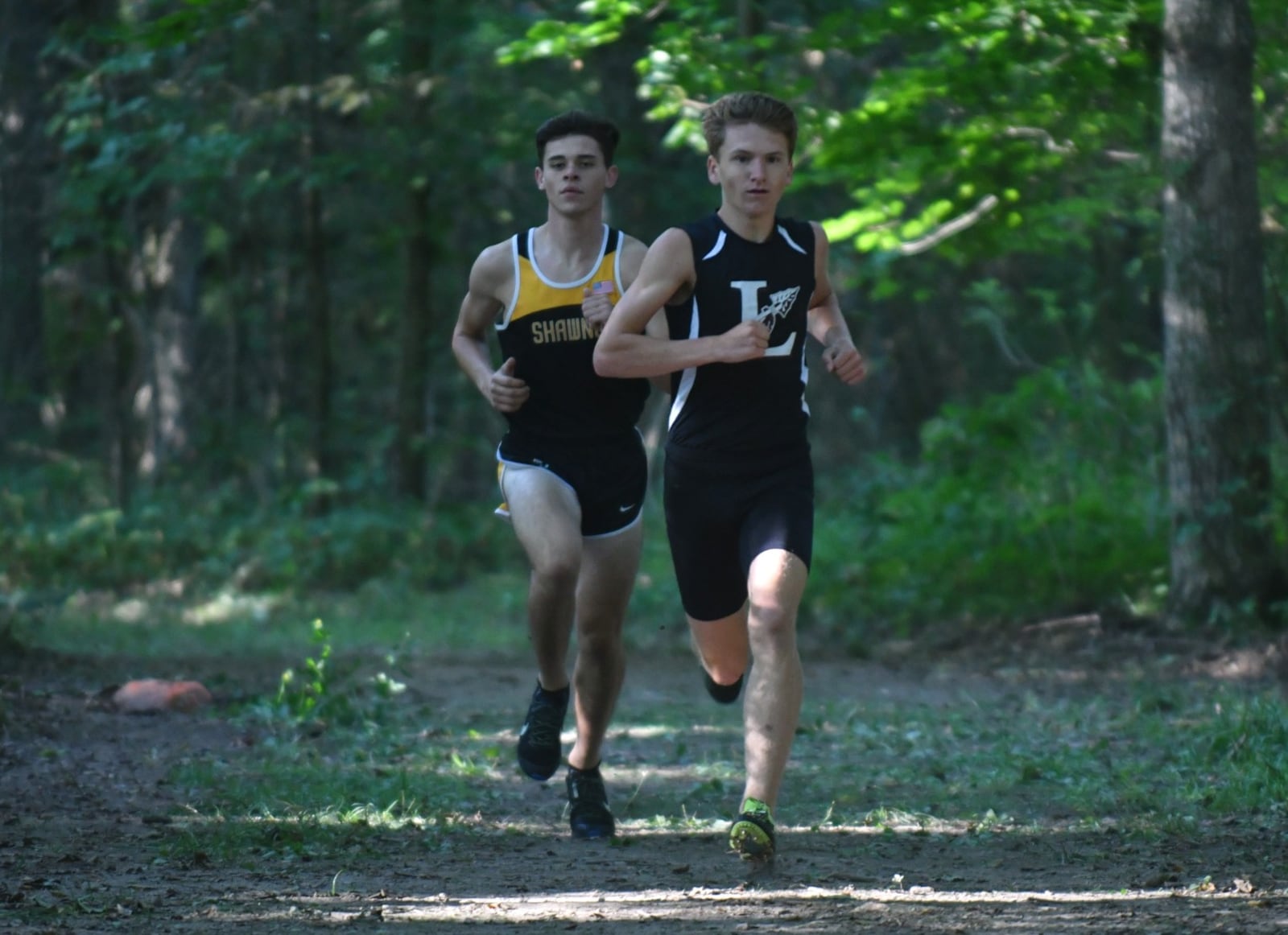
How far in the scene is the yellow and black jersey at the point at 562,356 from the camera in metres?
→ 5.66

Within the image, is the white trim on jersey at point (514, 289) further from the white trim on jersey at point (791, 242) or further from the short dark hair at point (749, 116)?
the white trim on jersey at point (791, 242)

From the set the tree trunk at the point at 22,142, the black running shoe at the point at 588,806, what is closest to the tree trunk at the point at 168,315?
the tree trunk at the point at 22,142

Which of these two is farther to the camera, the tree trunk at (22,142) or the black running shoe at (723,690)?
the tree trunk at (22,142)

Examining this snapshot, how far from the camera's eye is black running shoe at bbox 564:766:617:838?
566cm

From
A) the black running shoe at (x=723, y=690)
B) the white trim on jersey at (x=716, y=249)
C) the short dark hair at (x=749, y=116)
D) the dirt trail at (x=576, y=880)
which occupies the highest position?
the short dark hair at (x=749, y=116)

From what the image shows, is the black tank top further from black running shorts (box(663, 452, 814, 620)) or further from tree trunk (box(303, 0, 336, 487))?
tree trunk (box(303, 0, 336, 487))

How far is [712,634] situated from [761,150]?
1.74 m

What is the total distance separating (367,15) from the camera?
646 inches

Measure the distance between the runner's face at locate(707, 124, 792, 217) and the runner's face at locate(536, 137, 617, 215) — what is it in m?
0.76

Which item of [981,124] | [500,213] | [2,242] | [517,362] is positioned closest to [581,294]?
[517,362]

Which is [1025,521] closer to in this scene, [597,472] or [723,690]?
[723,690]

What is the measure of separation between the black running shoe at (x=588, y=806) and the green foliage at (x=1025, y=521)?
6048 millimetres

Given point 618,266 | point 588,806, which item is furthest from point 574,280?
point 588,806

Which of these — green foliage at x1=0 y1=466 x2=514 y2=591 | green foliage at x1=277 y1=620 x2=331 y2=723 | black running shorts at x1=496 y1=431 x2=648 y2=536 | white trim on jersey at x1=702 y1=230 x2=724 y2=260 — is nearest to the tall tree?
green foliage at x1=0 y1=466 x2=514 y2=591
